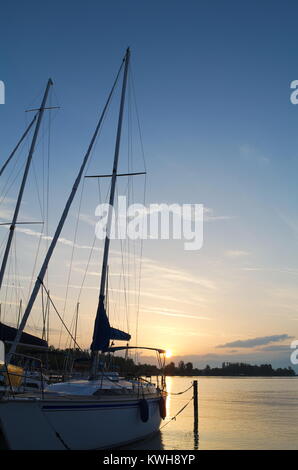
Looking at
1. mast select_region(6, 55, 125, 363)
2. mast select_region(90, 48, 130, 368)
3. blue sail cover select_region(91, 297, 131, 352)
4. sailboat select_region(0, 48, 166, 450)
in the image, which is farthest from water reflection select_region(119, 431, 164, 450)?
mast select_region(6, 55, 125, 363)

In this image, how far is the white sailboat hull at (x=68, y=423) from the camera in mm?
12773

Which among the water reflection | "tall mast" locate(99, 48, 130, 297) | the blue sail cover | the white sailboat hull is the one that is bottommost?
the water reflection

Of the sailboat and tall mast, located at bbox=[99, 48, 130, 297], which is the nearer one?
the sailboat

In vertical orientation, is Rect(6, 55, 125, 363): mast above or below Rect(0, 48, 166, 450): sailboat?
above

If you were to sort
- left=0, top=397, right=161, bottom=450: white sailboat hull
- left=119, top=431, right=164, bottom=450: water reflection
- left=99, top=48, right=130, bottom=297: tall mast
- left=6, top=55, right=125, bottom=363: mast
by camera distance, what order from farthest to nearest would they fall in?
left=99, top=48, right=130, bottom=297: tall mast → left=119, top=431, right=164, bottom=450: water reflection → left=6, top=55, right=125, bottom=363: mast → left=0, top=397, right=161, bottom=450: white sailboat hull

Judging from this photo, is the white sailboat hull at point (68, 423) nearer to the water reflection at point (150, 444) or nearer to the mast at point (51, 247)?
the water reflection at point (150, 444)

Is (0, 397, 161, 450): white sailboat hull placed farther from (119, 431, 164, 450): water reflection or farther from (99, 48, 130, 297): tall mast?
(99, 48, 130, 297): tall mast

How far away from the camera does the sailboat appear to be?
13.1 m
